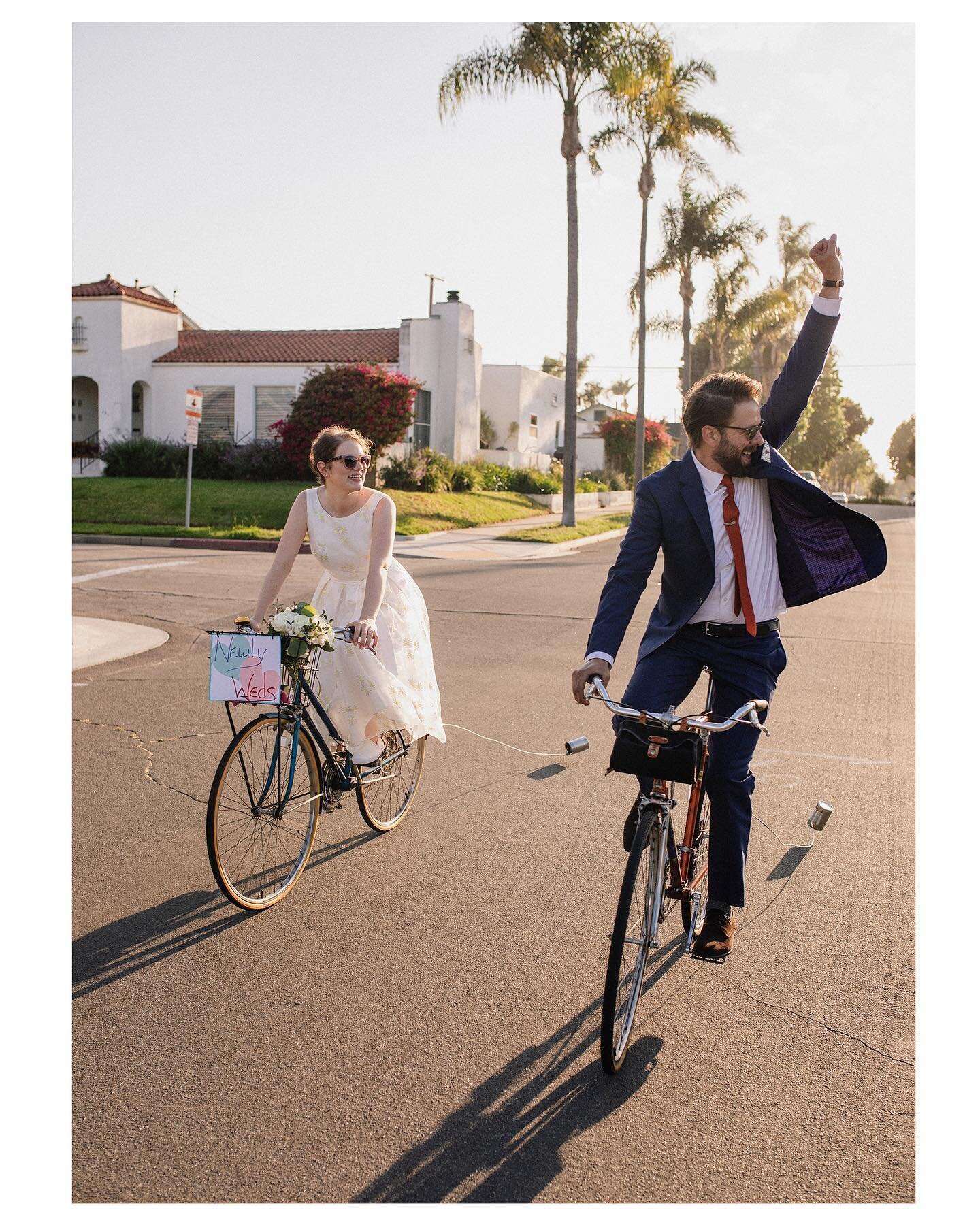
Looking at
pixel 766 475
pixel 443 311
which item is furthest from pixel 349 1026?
pixel 443 311

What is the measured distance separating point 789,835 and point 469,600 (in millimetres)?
9190

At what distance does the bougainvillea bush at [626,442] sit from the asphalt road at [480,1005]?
4542 cm

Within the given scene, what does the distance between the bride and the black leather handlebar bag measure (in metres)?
1.65

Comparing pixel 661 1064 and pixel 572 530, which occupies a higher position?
pixel 572 530

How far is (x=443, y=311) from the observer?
37.2 m

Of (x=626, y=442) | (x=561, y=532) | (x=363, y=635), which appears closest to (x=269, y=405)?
(x=561, y=532)

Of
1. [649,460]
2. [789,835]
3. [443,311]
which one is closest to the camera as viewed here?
[789,835]

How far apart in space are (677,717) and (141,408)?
3581 centimetres

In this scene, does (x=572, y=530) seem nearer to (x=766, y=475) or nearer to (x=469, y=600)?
(x=469, y=600)

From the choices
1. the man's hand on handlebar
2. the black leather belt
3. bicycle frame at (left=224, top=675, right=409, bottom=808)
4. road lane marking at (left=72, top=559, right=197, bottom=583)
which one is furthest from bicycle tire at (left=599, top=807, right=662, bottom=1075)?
road lane marking at (left=72, top=559, right=197, bottom=583)

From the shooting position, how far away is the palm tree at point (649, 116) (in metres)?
26.4

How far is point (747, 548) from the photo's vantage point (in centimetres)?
392

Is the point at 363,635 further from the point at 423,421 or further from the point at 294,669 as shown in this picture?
the point at 423,421

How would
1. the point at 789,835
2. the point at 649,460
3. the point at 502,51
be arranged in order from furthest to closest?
the point at 649,460, the point at 502,51, the point at 789,835
